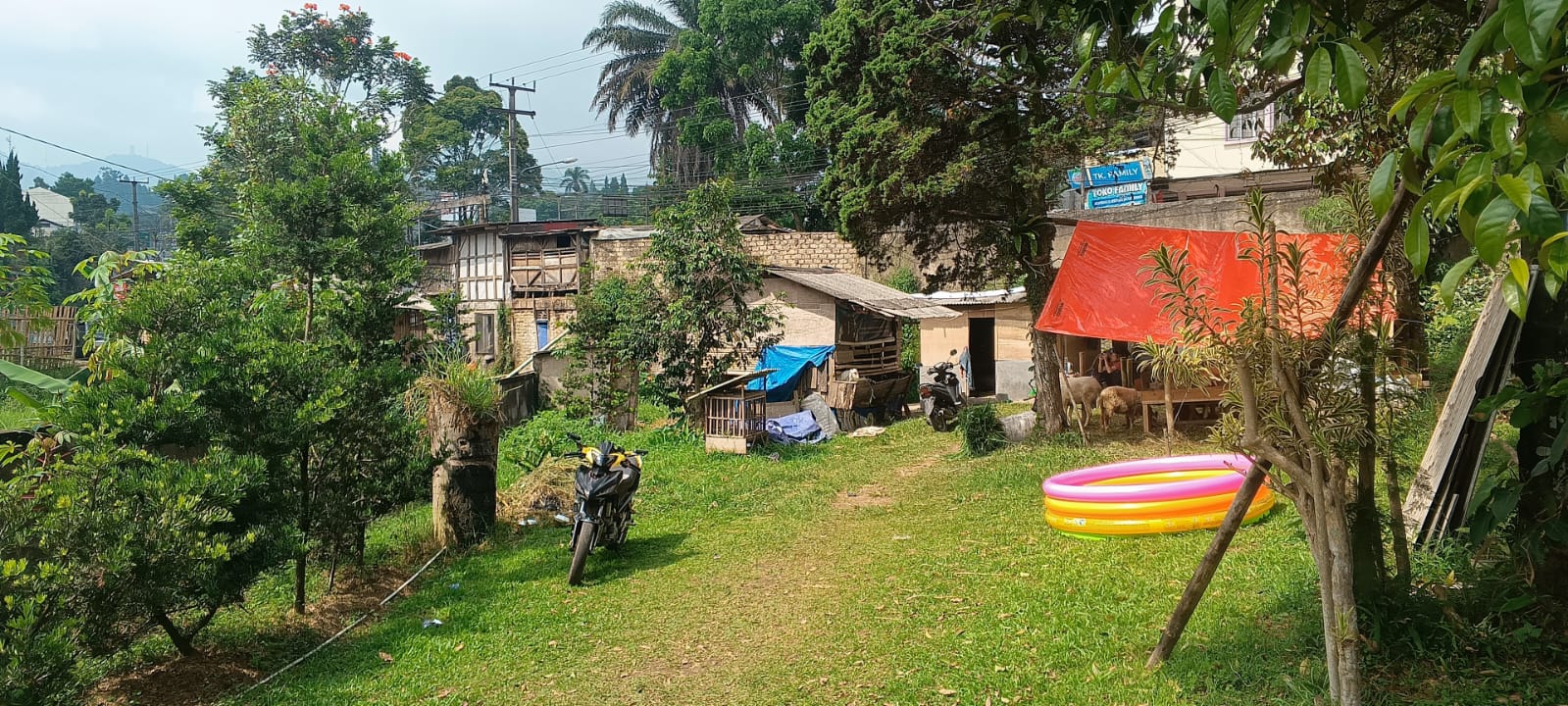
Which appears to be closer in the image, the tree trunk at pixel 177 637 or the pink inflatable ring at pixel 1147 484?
the tree trunk at pixel 177 637

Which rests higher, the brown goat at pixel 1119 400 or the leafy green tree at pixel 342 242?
the leafy green tree at pixel 342 242

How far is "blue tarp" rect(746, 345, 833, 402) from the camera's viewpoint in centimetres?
1702

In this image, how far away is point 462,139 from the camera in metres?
45.6

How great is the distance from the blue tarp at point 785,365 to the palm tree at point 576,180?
4909 cm

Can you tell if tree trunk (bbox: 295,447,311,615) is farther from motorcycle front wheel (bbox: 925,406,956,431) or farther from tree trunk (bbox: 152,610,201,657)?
motorcycle front wheel (bbox: 925,406,956,431)

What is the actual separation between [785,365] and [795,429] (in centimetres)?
251

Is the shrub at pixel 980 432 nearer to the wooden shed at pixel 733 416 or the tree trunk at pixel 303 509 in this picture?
the wooden shed at pixel 733 416

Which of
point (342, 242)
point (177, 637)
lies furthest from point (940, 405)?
point (177, 637)

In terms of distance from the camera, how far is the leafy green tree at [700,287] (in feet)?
47.5

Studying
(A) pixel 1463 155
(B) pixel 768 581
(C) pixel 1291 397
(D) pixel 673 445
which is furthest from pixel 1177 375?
(D) pixel 673 445

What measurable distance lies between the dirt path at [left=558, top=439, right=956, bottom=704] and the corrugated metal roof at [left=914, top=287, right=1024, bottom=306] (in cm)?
987

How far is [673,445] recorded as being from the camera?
45.4 ft

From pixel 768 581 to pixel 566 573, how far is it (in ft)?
5.81

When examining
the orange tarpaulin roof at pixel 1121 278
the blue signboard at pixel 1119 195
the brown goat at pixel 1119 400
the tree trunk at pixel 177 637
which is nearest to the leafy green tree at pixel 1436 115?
the tree trunk at pixel 177 637
